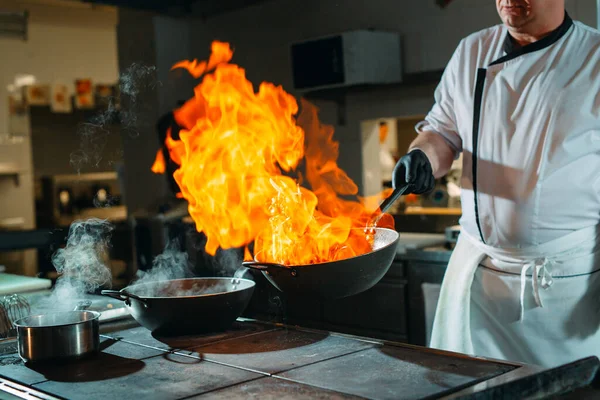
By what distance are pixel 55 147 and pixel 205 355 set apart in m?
6.50

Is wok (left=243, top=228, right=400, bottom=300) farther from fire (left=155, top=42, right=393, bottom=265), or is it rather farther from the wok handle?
fire (left=155, top=42, right=393, bottom=265)

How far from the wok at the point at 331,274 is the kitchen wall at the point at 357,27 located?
251 cm

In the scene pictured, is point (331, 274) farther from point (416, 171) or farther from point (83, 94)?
point (83, 94)

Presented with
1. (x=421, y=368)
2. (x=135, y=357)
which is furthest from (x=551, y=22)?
(x=135, y=357)

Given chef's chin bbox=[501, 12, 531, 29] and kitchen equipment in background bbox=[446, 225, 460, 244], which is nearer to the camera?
chef's chin bbox=[501, 12, 531, 29]

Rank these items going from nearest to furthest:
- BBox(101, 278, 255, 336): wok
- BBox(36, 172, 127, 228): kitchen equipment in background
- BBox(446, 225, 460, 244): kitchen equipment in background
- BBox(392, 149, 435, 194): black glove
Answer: BBox(101, 278, 255, 336): wok → BBox(392, 149, 435, 194): black glove → BBox(446, 225, 460, 244): kitchen equipment in background → BBox(36, 172, 127, 228): kitchen equipment in background

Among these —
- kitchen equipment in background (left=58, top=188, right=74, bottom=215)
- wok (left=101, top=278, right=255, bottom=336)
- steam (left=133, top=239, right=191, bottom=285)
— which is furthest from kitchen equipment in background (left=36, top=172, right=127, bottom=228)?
wok (left=101, top=278, right=255, bottom=336)

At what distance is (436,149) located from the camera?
6.86 ft

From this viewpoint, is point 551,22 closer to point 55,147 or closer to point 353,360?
point 353,360

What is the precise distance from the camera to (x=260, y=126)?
2.12m

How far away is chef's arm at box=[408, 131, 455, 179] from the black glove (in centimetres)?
16

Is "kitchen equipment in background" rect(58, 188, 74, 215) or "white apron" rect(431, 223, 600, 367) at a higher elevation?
"kitchen equipment in background" rect(58, 188, 74, 215)

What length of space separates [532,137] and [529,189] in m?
0.14

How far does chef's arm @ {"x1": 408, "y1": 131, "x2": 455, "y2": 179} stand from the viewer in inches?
80.7
